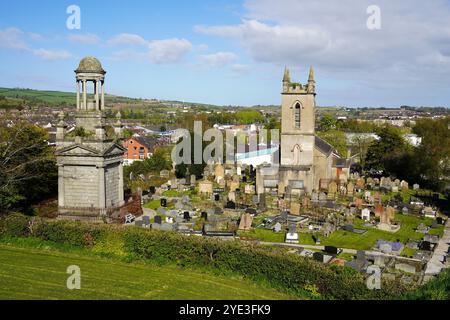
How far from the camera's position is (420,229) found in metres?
27.6

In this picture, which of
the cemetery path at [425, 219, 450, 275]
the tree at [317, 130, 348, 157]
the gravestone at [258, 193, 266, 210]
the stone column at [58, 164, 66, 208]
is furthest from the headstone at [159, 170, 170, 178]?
the cemetery path at [425, 219, 450, 275]

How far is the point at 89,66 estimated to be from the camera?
77.0 feet

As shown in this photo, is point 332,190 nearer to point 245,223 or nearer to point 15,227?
point 245,223

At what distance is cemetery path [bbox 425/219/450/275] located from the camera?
20.5 m

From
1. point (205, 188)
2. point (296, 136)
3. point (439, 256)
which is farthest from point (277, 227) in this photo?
point (296, 136)

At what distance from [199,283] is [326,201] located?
21.4 metres

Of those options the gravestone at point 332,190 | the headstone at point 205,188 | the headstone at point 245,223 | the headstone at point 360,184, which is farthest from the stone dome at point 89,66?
the headstone at point 360,184

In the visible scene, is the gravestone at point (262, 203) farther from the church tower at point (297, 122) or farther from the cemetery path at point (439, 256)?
the cemetery path at point (439, 256)

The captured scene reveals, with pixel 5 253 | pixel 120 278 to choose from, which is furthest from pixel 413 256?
pixel 5 253

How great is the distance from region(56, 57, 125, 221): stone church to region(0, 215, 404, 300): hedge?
3.75m

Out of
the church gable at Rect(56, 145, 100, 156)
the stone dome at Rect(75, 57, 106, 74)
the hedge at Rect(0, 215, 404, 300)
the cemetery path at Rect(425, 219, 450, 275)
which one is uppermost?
the stone dome at Rect(75, 57, 106, 74)

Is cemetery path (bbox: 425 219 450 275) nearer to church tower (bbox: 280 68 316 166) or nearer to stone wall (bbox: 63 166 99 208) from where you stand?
church tower (bbox: 280 68 316 166)

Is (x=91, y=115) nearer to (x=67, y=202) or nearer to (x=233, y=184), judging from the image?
(x=67, y=202)

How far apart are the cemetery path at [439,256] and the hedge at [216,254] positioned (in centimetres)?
787
